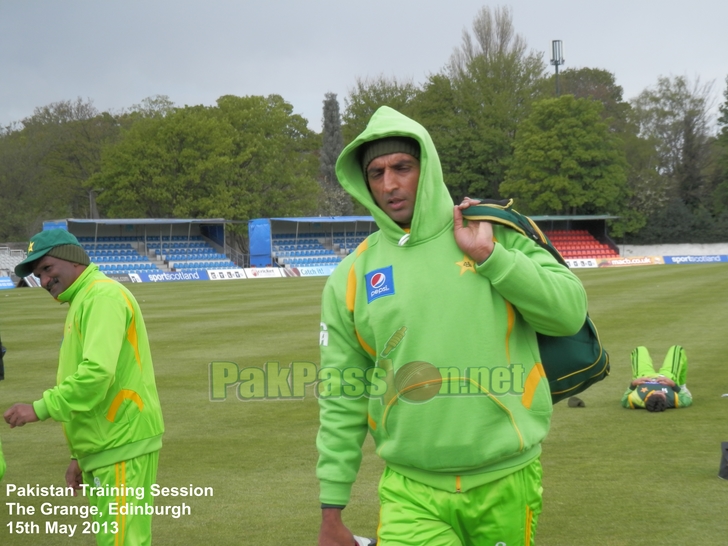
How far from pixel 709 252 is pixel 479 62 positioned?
25899mm

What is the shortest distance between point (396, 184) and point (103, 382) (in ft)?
6.39

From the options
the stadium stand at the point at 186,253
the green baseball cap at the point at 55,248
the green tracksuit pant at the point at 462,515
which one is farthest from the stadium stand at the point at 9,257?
the green tracksuit pant at the point at 462,515

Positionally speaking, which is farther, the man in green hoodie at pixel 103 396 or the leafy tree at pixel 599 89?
the leafy tree at pixel 599 89

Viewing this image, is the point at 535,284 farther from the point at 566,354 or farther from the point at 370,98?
the point at 370,98

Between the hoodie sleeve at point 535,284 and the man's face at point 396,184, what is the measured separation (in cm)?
34

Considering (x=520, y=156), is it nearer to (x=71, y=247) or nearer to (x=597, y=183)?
(x=597, y=183)

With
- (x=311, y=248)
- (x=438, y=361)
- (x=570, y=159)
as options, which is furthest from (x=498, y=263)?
(x=570, y=159)

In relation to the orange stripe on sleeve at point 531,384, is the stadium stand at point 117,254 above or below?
below

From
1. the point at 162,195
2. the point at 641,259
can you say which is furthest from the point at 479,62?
the point at 162,195

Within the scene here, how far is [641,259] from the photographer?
201 feet

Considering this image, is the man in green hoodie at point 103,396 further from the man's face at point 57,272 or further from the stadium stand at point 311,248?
the stadium stand at point 311,248

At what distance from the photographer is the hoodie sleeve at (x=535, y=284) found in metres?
3.04

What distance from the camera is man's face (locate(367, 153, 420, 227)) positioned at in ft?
10.8

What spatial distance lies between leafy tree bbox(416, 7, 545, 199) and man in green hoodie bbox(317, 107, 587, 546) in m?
72.6
